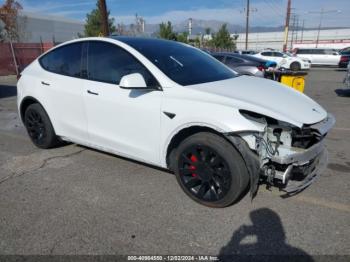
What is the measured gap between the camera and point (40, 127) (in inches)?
185

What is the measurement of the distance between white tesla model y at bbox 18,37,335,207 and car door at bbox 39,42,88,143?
0.01m

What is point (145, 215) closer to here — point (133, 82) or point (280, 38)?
point (133, 82)

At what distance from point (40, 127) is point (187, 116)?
2.79 meters

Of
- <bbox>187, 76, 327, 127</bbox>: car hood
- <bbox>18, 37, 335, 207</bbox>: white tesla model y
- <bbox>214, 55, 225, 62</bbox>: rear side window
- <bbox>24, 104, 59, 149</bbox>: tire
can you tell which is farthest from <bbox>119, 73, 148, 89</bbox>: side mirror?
<bbox>214, 55, 225, 62</bbox>: rear side window

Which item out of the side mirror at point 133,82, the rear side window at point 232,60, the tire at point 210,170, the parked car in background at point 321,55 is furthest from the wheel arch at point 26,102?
the parked car in background at point 321,55

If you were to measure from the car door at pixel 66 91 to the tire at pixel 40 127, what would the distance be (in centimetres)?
17

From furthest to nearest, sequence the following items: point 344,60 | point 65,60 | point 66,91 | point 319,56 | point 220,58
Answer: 1. point 319,56
2. point 344,60
3. point 220,58
4. point 65,60
5. point 66,91

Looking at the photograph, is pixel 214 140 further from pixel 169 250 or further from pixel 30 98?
pixel 30 98

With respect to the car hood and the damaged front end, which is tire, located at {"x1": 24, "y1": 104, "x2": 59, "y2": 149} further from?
the damaged front end

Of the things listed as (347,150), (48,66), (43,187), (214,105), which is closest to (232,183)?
(214,105)

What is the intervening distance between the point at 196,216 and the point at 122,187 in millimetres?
1043

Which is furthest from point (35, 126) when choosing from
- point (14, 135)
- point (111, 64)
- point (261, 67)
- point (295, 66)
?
point (295, 66)

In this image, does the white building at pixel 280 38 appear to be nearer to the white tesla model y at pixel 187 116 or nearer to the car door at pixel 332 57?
the car door at pixel 332 57

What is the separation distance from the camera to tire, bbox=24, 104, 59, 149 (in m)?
4.54
